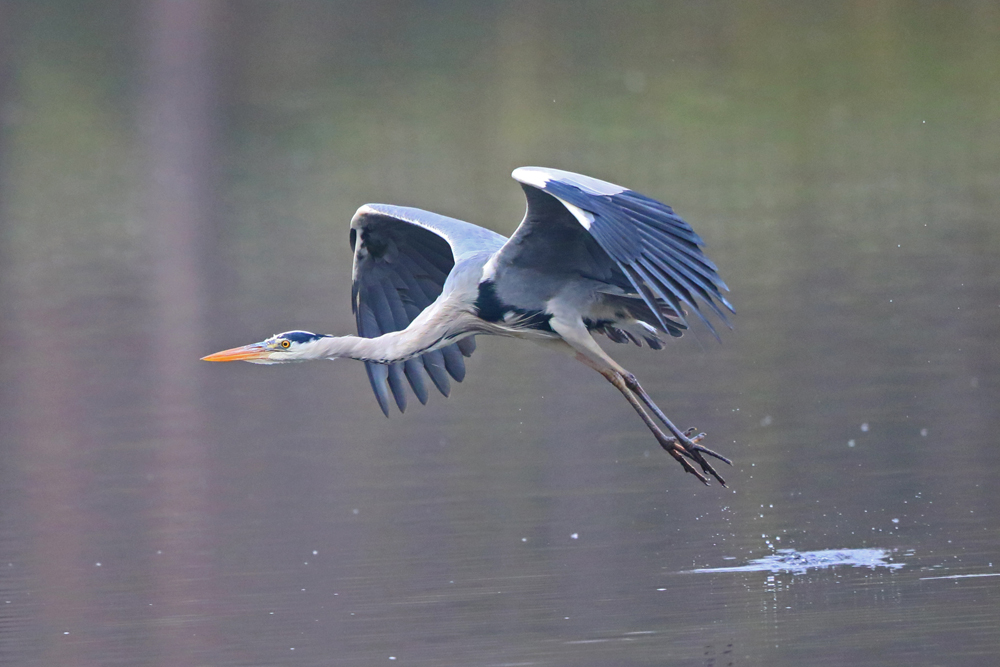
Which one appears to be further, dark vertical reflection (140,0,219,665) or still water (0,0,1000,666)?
dark vertical reflection (140,0,219,665)

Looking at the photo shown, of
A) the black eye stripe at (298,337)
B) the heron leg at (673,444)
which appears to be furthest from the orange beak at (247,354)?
the heron leg at (673,444)

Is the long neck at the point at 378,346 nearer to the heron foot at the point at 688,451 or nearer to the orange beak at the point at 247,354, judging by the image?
the orange beak at the point at 247,354

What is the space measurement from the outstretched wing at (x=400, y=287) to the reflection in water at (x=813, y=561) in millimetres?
2068

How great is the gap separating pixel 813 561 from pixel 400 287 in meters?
2.73

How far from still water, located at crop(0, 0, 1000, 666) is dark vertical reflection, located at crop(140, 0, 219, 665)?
0.04 meters

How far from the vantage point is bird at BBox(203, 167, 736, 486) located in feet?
23.7

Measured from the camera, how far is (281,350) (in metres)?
7.89

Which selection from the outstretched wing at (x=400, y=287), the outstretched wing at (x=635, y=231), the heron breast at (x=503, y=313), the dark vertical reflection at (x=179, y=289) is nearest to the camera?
the outstretched wing at (x=635, y=231)

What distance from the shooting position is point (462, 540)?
8.11 m

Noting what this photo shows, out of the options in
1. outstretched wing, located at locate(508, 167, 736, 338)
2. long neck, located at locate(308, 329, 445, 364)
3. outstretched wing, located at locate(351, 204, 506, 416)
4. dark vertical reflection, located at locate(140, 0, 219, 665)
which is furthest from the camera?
outstretched wing, located at locate(351, 204, 506, 416)

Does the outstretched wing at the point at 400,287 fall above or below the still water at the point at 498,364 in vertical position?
above

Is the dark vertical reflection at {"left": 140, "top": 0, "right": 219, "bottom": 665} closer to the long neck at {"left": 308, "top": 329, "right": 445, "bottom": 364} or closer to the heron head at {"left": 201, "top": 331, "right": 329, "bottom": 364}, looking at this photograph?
the heron head at {"left": 201, "top": 331, "right": 329, "bottom": 364}

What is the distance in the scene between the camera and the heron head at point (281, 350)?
25.7 ft

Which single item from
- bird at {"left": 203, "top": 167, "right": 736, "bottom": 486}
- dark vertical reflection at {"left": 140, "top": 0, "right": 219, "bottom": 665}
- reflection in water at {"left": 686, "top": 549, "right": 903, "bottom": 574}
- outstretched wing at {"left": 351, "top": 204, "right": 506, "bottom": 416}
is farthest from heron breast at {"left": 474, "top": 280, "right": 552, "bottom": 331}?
dark vertical reflection at {"left": 140, "top": 0, "right": 219, "bottom": 665}
